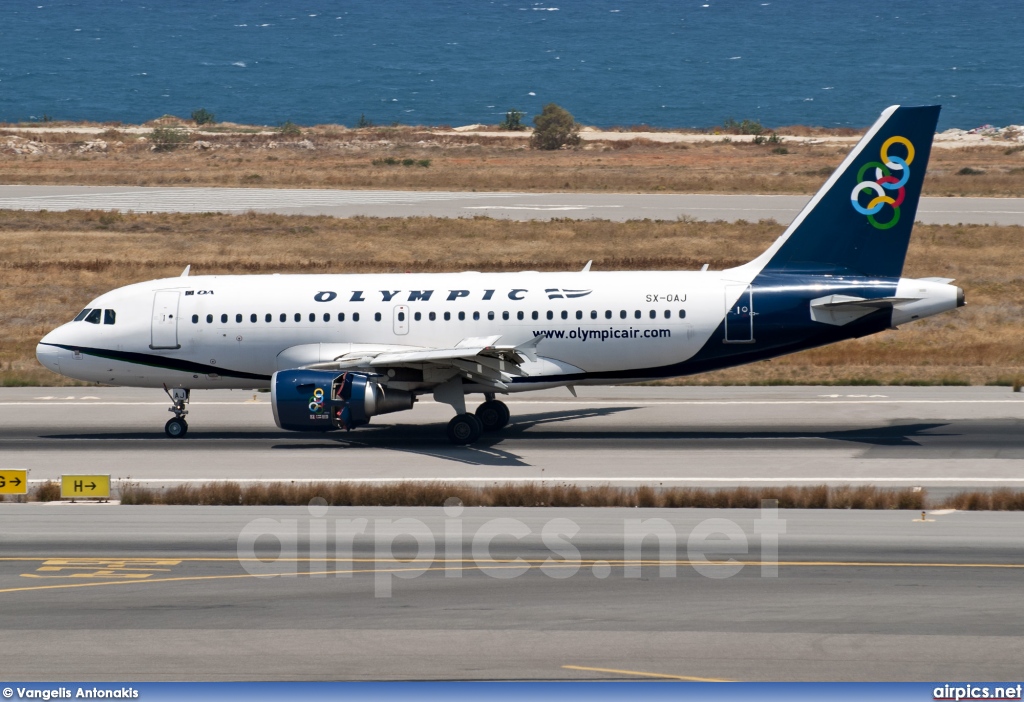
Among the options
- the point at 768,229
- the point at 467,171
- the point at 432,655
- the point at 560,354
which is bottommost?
the point at 432,655

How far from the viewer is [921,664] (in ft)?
50.9

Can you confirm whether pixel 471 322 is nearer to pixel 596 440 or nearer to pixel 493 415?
pixel 493 415

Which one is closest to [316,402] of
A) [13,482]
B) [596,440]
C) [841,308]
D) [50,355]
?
[13,482]

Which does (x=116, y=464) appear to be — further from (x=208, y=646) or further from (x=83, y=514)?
(x=208, y=646)

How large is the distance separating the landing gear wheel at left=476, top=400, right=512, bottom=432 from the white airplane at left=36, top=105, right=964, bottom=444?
40 mm

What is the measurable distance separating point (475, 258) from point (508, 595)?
140 feet

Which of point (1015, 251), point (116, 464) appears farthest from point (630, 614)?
point (1015, 251)

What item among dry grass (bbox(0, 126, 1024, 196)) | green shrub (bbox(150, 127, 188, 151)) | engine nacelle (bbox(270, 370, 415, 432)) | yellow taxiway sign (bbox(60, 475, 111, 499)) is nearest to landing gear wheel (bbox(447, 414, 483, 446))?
engine nacelle (bbox(270, 370, 415, 432))

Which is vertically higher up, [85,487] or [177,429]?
[177,429]

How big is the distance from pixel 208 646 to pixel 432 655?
303cm

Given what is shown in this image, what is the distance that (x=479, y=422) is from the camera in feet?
104

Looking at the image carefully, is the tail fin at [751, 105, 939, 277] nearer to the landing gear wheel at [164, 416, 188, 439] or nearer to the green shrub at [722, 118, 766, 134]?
the landing gear wheel at [164, 416, 188, 439]

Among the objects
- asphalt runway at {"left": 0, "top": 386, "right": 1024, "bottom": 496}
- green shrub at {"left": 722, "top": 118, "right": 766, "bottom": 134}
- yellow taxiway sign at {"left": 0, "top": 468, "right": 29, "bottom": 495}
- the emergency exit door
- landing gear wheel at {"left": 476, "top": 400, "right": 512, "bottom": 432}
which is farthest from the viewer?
green shrub at {"left": 722, "top": 118, "right": 766, "bottom": 134}

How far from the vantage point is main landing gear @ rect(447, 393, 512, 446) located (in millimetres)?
31547
